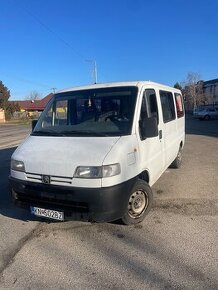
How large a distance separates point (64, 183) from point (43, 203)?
0.48 m

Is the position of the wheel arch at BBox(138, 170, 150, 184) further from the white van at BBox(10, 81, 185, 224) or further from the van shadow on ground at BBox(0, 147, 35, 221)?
the van shadow on ground at BBox(0, 147, 35, 221)

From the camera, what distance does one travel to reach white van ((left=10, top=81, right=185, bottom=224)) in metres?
4.72

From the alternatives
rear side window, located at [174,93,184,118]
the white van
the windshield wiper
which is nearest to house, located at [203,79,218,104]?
rear side window, located at [174,93,184,118]

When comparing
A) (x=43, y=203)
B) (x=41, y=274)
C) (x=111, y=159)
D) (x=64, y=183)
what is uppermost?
(x=111, y=159)

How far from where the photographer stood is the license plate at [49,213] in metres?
4.84

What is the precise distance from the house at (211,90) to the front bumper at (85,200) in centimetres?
9366

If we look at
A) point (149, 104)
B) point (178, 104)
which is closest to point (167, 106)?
point (149, 104)

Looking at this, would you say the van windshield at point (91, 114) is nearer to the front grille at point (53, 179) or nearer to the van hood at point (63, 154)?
the van hood at point (63, 154)

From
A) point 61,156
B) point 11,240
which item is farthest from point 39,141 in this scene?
point 11,240

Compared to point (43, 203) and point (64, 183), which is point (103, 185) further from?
point (43, 203)

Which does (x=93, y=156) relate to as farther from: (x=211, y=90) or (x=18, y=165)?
(x=211, y=90)

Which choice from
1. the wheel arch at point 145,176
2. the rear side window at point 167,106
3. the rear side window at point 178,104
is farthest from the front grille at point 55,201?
the rear side window at point 178,104

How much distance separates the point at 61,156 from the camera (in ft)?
16.2

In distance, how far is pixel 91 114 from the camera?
583cm
